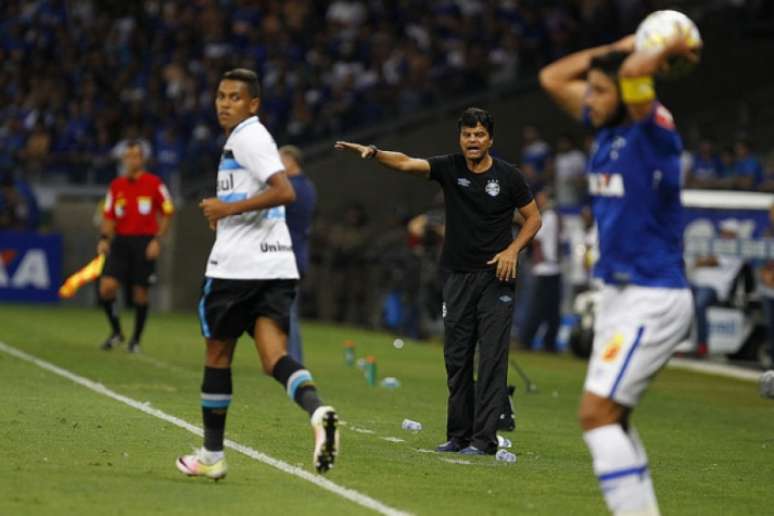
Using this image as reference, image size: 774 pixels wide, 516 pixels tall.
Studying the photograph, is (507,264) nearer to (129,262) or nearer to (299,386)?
(299,386)

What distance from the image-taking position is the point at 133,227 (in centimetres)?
2059

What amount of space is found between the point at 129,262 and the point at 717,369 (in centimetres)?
758

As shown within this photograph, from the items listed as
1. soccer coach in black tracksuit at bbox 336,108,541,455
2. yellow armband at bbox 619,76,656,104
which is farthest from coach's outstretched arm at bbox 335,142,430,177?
yellow armband at bbox 619,76,656,104

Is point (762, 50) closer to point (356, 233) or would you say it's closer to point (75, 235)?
point (356, 233)

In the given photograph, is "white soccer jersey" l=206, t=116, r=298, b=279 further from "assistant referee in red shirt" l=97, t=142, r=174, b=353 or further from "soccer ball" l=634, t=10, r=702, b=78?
"assistant referee in red shirt" l=97, t=142, r=174, b=353

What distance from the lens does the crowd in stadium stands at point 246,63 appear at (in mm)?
34188

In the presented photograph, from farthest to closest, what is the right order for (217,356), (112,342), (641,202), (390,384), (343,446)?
(112,342), (390,384), (343,446), (217,356), (641,202)

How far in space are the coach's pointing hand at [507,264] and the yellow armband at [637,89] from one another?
3.92 metres

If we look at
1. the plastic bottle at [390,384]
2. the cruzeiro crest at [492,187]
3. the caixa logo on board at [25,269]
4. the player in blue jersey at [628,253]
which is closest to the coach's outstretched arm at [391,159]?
the cruzeiro crest at [492,187]

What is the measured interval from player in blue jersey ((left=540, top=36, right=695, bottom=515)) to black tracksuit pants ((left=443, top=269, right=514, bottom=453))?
3.54 metres

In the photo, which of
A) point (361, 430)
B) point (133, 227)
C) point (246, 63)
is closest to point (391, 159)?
point (361, 430)

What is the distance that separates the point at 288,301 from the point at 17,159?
25846 mm

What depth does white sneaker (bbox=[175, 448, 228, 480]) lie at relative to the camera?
32.4ft

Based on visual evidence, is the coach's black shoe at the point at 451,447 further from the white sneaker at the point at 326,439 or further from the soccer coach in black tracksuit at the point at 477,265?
the white sneaker at the point at 326,439
